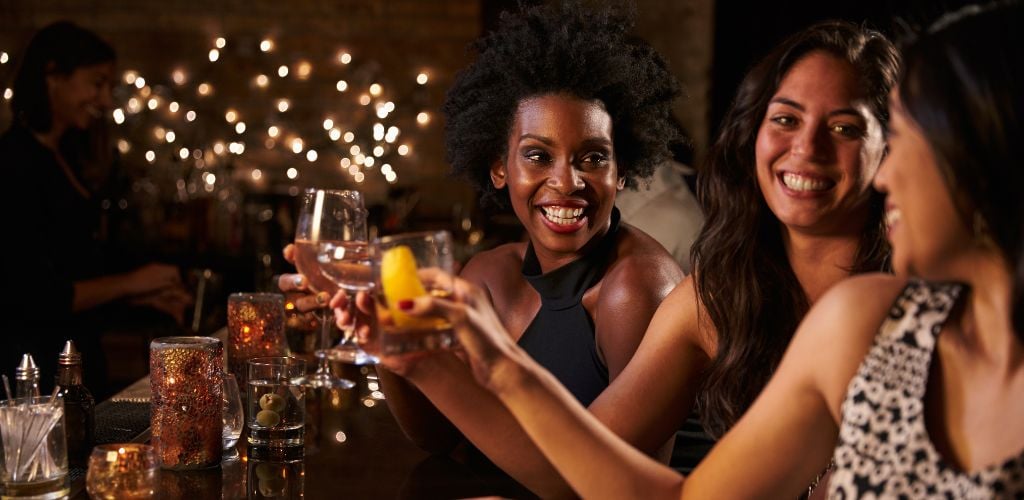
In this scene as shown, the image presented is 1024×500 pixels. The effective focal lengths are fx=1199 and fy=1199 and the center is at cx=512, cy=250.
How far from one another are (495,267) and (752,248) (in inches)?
23.8

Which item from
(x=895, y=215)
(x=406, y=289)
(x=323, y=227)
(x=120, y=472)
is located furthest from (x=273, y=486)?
(x=895, y=215)

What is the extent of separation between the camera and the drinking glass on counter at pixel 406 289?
1259 mm

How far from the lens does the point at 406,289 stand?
4.11 ft

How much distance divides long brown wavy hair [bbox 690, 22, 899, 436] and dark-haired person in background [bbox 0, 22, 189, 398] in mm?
2136

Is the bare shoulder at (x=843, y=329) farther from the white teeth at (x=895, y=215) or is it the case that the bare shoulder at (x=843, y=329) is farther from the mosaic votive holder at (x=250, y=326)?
the mosaic votive holder at (x=250, y=326)

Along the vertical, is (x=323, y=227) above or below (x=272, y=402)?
above

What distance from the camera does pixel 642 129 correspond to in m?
2.41

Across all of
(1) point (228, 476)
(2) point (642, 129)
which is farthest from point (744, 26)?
(1) point (228, 476)

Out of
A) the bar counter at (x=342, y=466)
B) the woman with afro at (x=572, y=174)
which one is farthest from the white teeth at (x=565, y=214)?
the bar counter at (x=342, y=466)

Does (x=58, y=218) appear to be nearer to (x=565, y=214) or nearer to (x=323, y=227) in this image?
(x=565, y=214)

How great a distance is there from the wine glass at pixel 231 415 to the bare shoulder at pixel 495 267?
0.67m

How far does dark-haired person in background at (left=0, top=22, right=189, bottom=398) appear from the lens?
11.7 feet

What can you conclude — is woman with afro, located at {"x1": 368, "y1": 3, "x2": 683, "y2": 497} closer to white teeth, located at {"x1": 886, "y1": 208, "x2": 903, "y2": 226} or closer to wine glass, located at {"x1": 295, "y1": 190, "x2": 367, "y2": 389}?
wine glass, located at {"x1": 295, "y1": 190, "x2": 367, "y2": 389}

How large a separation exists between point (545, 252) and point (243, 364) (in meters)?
0.61
